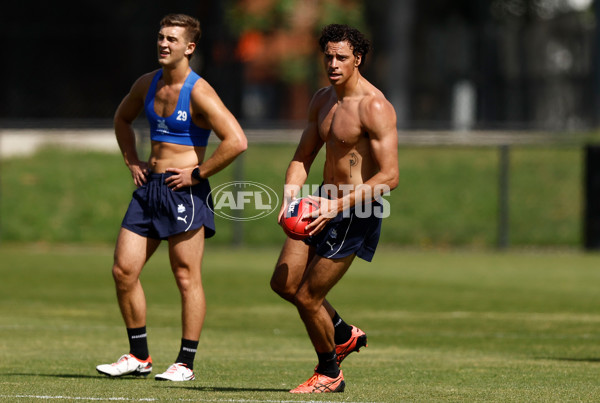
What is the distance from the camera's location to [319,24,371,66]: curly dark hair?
800cm

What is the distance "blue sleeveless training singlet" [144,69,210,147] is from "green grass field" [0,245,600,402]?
66.5 inches

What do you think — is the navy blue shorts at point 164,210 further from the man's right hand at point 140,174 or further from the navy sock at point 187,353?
the navy sock at point 187,353

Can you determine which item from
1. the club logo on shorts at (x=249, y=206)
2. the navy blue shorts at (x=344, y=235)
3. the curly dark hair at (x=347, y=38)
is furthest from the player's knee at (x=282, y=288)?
the club logo on shorts at (x=249, y=206)

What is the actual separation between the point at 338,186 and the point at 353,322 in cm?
498

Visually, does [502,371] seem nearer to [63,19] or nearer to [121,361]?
[121,361]

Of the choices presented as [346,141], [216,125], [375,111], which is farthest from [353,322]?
[375,111]

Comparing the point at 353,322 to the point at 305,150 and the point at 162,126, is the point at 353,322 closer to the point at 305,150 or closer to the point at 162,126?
the point at 162,126

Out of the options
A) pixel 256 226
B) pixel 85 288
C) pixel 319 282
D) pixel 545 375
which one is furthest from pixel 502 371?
pixel 256 226

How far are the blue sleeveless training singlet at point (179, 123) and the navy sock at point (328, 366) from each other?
1.81 meters

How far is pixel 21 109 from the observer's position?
2686cm

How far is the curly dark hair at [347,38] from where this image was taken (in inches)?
315

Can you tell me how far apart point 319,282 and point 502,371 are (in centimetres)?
202

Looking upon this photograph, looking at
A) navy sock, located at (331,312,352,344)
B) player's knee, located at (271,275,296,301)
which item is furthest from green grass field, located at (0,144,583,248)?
player's knee, located at (271,275,296,301)

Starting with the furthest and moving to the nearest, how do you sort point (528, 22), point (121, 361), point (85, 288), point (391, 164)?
1. point (528, 22)
2. point (85, 288)
3. point (121, 361)
4. point (391, 164)
